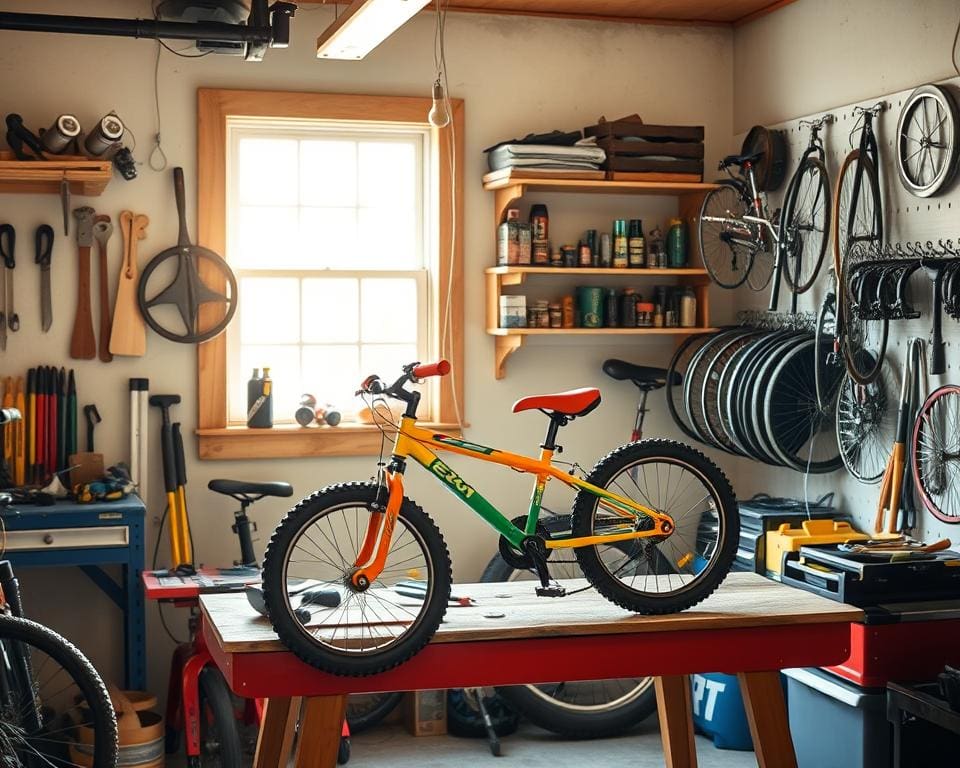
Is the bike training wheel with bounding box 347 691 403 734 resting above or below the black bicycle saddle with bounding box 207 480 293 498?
below

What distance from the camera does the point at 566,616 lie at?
3.18 m

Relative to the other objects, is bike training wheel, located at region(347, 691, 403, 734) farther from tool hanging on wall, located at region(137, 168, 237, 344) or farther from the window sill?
tool hanging on wall, located at region(137, 168, 237, 344)

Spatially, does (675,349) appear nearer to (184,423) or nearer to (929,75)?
(929,75)

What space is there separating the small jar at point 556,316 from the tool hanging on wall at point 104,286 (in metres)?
1.84

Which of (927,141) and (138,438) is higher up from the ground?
(927,141)

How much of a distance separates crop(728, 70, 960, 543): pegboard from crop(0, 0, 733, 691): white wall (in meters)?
0.64

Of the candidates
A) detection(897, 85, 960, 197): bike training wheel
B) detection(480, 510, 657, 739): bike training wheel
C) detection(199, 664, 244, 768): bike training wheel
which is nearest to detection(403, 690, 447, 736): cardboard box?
detection(480, 510, 657, 739): bike training wheel

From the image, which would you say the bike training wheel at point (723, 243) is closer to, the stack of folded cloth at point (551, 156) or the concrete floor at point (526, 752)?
the stack of folded cloth at point (551, 156)

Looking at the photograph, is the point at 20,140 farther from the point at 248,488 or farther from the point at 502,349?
the point at 502,349

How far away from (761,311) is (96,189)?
2.85 metres

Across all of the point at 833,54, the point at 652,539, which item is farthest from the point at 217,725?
the point at 833,54

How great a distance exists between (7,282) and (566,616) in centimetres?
299

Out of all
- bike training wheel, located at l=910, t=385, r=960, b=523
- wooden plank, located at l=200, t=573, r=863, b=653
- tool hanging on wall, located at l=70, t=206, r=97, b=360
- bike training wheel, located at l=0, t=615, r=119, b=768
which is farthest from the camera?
tool hanging on wall, located at l=70, t=206, r=97, b=360

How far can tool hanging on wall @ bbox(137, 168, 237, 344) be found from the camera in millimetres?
5215
